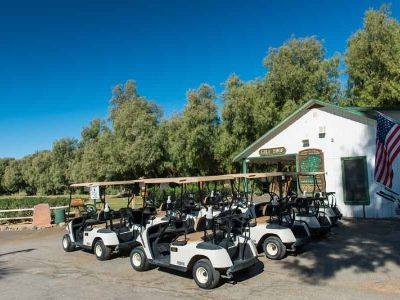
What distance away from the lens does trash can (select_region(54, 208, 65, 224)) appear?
707 inches

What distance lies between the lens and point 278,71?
33.0m

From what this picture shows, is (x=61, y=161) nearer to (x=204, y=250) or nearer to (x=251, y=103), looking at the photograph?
(x=251, y=103)

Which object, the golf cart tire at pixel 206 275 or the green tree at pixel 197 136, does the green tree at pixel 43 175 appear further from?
the golf cart tire at pixel 206 275

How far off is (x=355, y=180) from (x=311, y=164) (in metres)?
2.00

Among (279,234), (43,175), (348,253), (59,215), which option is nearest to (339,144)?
(348,253)

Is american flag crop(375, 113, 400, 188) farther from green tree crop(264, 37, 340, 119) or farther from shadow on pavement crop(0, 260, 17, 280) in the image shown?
green tree crop(264, 37, 340, 119)

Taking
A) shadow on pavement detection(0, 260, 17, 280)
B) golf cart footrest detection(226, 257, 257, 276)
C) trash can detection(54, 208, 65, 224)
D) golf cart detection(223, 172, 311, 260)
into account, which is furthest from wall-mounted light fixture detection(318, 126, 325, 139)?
shadow on pavement detection(0, 260, 17, 280)

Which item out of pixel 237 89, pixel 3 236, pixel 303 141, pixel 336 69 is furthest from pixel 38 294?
pixel 336 69

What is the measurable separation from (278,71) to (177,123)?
1033 centimetres

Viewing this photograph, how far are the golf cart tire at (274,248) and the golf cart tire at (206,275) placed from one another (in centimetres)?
241

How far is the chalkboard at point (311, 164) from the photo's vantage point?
16672 mm

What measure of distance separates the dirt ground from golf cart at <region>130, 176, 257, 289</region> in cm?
28

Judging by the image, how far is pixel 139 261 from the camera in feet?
29.1

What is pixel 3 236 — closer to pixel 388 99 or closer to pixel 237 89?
pixel 237 89
